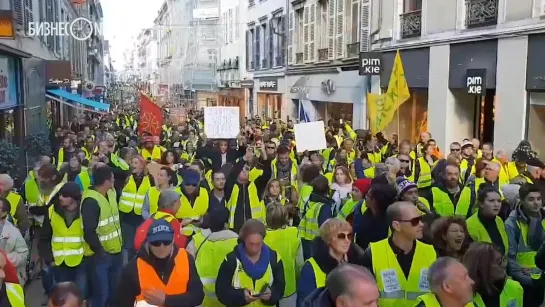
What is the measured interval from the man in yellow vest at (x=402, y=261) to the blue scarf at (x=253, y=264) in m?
0.74

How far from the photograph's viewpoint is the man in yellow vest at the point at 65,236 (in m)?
6.44

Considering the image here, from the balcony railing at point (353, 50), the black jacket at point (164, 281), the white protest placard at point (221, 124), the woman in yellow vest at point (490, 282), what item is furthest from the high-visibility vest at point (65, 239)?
the balcony railing at point (353, 50)

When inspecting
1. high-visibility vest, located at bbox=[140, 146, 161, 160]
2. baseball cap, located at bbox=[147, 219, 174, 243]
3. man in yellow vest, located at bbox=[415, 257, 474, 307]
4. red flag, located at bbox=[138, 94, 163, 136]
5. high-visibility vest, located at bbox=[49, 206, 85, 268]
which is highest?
red flag, located at bbox=[138, 94, 163, 136]

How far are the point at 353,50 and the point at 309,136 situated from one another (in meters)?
10.7

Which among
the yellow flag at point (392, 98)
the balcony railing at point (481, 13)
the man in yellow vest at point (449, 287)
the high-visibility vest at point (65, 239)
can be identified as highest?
the balcony railing at point (481, 13)

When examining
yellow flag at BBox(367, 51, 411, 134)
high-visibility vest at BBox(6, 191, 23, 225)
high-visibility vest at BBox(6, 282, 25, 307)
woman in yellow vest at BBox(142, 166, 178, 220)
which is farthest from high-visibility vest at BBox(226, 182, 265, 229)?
yellow flag at BBox(367, 51, 411, 134)

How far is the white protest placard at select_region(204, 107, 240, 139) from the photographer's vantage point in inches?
602

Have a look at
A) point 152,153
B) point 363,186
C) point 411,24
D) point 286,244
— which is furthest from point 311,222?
point 411,24

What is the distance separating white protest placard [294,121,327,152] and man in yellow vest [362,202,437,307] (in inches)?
301

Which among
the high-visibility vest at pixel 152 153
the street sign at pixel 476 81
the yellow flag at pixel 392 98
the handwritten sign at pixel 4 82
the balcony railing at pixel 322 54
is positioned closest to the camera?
the high-visibility vest at pixel 152 153

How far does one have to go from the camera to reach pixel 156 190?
7.85 m

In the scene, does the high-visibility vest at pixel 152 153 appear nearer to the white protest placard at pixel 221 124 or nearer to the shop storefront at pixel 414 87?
the white protest placard at pixel 221 124

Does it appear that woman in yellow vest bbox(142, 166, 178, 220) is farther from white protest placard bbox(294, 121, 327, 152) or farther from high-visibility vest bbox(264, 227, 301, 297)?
white protest placard bbox(294, 121, 327, 152)

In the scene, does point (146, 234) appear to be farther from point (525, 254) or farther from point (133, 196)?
point (133, 196)
